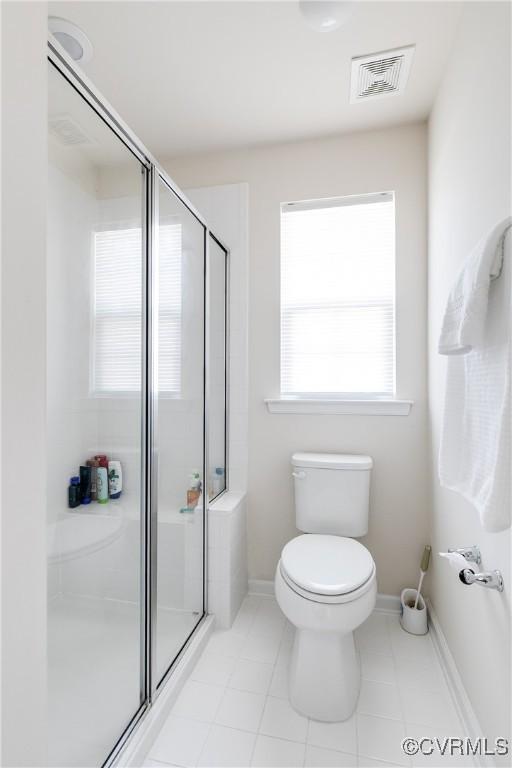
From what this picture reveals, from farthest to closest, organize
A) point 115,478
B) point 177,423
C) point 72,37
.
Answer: point 177,423 → point 72,37 → point 115,478

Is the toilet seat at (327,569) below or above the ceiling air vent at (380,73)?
below

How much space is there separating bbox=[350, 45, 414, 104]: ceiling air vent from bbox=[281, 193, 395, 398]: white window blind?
445 mm

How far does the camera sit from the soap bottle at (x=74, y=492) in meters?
1.22

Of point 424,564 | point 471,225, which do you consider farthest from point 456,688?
point 471,225

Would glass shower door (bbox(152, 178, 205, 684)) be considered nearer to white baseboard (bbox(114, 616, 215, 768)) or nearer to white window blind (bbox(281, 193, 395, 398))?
white baseboard (bbox(114, 616, 215, 768))

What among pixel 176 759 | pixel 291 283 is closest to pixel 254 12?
pixel 291 283

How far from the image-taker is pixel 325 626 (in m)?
1.32

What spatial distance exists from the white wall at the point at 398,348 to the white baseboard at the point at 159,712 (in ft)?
1.93

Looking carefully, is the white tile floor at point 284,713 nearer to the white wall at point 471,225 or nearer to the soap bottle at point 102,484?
the white wall at point 471,225

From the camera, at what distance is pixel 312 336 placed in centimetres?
208

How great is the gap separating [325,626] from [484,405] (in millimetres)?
918

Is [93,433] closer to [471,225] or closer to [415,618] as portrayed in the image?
[471,225]

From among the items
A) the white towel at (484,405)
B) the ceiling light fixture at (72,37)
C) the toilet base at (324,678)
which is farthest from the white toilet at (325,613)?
the ceiling light fixture at (72,37)

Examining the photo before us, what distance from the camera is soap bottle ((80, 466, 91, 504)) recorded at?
1.25m
